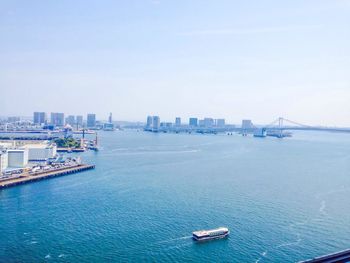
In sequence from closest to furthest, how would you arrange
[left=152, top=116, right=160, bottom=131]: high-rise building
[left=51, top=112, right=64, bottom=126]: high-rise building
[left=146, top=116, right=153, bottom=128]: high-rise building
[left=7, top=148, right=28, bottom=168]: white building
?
[left=7, top=148, right=28, bottom=168]: white building, [left=152, top=116, right=160, bottom=131]: high-rise building, [left=51, top=112, right=64, bottom=126]: high-rise building, [left=146, top=116, right=153, bottom=128]: high-rise building

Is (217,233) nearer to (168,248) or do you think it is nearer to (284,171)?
(168,248)

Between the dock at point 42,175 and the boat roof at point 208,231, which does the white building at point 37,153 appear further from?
the boat roof at point 208,231

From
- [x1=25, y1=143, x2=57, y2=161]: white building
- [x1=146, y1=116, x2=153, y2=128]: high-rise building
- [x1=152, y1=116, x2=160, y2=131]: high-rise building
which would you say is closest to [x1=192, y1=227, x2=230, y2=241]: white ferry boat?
[x1=25, y1=143, x2=57, y2=161]: white building

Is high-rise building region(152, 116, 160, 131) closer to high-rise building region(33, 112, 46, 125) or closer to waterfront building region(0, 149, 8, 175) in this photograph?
high-rise building region(33, 112, 46, 125)

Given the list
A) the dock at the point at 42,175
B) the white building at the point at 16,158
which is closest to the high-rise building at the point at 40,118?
the dock at the point at 42,175

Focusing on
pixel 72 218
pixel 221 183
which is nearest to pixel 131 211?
pixel 72 218

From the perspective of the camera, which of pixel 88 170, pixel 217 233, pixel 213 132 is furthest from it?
pixel 213 132
